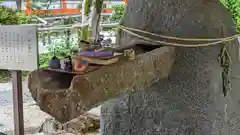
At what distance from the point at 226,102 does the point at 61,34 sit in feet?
20.6

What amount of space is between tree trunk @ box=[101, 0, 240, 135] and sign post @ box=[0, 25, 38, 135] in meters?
1.22

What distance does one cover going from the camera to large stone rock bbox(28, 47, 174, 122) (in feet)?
3.19

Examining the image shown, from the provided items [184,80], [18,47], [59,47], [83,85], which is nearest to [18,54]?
[18,47]

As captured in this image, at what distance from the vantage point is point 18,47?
2.71m

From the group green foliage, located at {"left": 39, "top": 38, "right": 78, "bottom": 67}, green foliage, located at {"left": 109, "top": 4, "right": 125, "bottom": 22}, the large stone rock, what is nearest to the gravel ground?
green foliage, located at {"left": 39, "top": 38, "right": 78, "bottom": 67}

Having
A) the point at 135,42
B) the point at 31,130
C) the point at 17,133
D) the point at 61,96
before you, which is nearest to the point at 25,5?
the point at 31,130

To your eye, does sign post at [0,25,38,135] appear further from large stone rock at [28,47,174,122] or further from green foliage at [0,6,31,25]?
green foliage at [0,6,31,25]

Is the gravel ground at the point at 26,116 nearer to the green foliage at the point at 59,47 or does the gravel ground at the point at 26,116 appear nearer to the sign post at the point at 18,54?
the green foliage at the point at 59,47

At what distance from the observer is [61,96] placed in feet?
3.18

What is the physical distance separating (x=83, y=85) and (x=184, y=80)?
2.25 feet

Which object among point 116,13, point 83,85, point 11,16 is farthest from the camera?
point 116,13

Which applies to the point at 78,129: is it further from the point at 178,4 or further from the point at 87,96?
the point at 87,96

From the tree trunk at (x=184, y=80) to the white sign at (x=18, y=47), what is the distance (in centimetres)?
122

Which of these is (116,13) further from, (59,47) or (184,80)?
(184,80)
